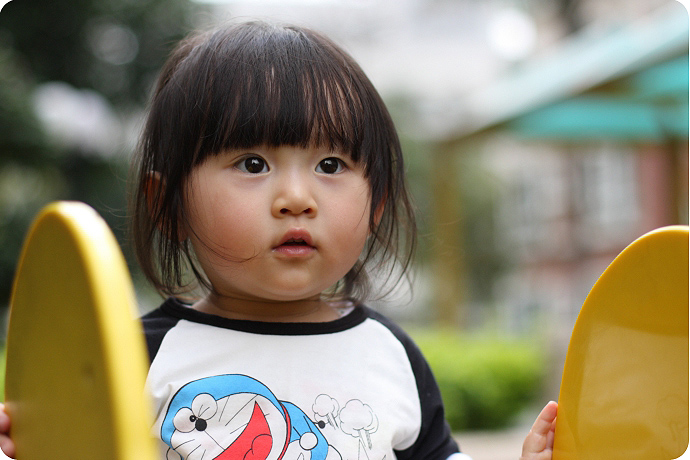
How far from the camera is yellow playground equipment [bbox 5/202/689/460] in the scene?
29.7 inches

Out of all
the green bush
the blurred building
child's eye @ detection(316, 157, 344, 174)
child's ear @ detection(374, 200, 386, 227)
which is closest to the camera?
child's eye @ detection(316, 157, 344, 174)

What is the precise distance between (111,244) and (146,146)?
71 centimetres

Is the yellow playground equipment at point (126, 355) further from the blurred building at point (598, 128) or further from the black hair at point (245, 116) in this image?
the blurred building at point (598, 128)

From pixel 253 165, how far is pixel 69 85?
6697 mm

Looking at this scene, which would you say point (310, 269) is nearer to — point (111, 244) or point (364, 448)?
point (364, 448)

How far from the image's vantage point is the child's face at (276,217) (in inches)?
49.3

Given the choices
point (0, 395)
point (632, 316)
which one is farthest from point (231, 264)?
point (0, 395)

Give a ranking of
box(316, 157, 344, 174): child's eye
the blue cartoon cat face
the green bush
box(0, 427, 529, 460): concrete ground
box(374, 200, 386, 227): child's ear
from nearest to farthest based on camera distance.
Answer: the blue cartoon cat face
box(316, 157, 344, 174): child's eye
box(374, 200, 386, 227): child's ear
box(0, 427, 529, 460): concrete ground
the green bush

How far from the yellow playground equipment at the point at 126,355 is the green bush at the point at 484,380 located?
3914 mm

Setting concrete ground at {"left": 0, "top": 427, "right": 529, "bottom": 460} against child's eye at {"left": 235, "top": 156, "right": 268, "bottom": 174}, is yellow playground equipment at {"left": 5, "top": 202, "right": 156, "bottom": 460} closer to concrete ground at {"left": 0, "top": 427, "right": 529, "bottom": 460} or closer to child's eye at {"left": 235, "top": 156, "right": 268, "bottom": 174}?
child's eye at {"left": 235, "top": 156, "right": 268, "bottom": 174}

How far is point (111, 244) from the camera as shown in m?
0.80

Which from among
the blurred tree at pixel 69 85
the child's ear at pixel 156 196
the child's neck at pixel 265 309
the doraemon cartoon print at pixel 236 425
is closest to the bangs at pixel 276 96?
the child's ear at pixel 156 196

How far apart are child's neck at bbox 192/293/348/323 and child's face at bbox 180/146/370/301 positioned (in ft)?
0.22

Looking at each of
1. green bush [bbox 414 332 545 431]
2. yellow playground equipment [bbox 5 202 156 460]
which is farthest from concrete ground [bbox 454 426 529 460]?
yellow playground equipment [bbox 5 202 156 460]
